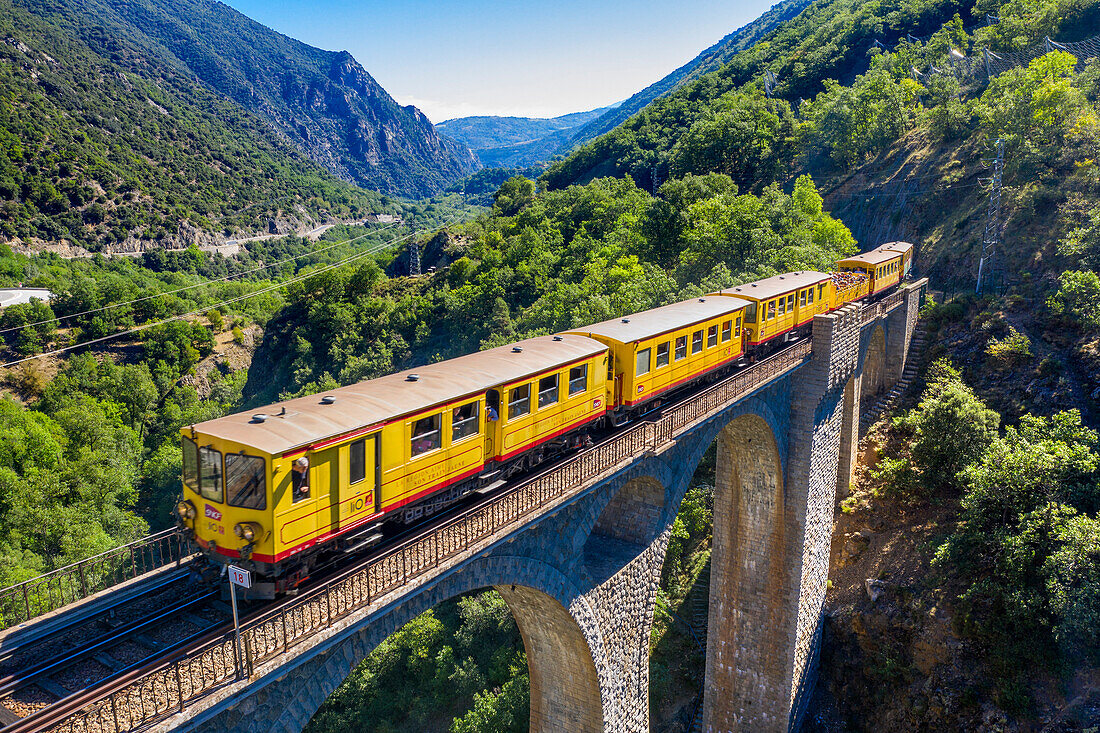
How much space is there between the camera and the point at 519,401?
11.6 m

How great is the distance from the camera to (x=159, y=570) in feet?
28.6

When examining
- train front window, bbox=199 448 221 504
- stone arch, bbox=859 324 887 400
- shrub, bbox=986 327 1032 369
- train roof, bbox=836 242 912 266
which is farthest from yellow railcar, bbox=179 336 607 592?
stone arch, bbox=859 324 887 400

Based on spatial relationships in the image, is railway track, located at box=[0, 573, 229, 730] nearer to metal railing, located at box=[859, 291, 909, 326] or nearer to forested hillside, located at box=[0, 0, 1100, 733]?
forested hillside, located at box=[0, 0, 1100, 733]

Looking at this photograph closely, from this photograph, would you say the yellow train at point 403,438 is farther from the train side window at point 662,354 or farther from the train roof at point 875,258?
the train roof at point 875,258

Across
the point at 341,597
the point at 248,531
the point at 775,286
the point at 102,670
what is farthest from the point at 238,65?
the point at 102,670

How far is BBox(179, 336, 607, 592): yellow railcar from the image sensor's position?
307 inches

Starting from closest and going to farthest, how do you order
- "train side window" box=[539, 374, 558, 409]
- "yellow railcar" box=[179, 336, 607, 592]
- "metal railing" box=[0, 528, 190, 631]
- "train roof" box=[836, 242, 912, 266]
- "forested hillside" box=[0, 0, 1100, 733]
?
"metal railing" box=[0, 528, 190, 631] < "yellow railcar" box=[179, 336, 607, 592] < "train side window" box=[539, 374, 558, 409] < "forested hillside" box=[0, 0, 1100, 733] < "train roof" box=[836, 242, 912, 266]

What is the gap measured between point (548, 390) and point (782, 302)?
42.5 feet

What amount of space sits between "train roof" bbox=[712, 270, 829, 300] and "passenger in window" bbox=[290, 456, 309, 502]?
15.8 m

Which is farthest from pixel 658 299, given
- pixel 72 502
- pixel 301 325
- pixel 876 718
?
pixel 301 325

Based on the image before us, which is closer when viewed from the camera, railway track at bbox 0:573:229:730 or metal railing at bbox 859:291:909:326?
railway track at bbox 0:573:229:730

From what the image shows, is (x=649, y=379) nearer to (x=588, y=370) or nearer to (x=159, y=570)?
(x=588, y=370)

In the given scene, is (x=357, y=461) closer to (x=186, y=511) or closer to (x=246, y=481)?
(x=246, y=481)

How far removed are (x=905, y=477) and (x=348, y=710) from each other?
2744 cm
